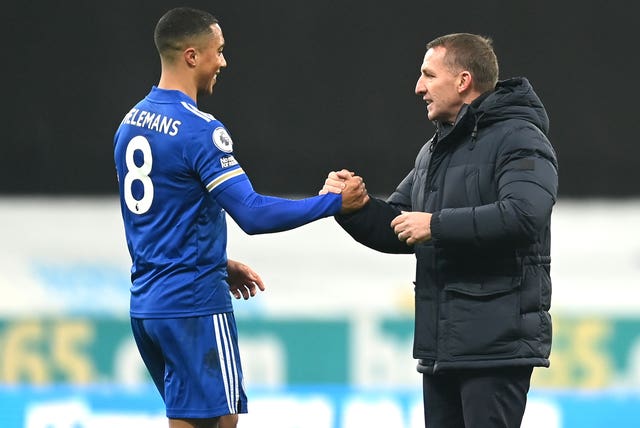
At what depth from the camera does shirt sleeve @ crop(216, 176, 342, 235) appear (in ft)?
9.81

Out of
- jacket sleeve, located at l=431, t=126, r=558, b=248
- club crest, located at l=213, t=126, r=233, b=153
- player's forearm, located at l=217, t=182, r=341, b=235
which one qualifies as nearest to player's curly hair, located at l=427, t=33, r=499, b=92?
jacket sleeve, located at l=431, t=126, r=558, b=248

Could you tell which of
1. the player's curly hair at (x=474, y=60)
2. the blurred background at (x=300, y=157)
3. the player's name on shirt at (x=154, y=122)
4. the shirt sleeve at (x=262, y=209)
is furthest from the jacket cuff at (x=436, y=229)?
the blurred background at (x=300, y=157)

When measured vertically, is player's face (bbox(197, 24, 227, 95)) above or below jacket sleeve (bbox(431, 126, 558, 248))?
above

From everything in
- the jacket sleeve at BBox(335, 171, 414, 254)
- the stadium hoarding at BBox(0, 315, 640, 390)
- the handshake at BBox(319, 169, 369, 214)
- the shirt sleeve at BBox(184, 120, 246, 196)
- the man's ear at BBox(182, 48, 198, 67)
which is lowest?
the stadium hoarding at BBox(0, 315, 640, 390)

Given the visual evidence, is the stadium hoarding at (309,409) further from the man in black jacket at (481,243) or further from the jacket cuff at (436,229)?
the jacket cuff at (436,229)

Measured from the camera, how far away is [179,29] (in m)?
3.12

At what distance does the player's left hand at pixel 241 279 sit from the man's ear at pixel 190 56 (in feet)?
1.91

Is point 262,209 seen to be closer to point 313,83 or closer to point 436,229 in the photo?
point 436,229

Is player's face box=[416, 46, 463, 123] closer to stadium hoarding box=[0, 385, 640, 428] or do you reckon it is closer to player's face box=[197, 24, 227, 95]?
player's face box=[197, 24, 227, 95]

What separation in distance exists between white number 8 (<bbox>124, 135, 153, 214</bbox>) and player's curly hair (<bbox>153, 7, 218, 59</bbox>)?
0.85ft

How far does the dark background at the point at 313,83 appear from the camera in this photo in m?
6.10

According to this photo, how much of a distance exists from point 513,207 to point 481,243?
12cm

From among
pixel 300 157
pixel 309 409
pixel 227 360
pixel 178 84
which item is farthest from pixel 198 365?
pixel 300 157

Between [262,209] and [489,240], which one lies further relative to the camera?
[262,209]
